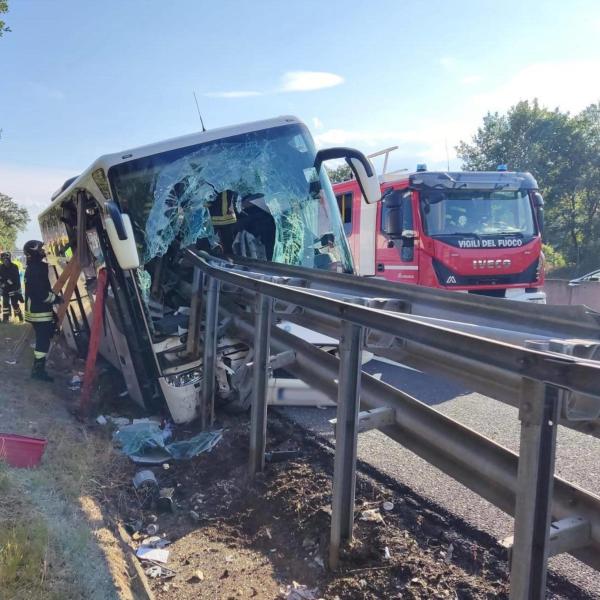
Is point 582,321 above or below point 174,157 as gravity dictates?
below

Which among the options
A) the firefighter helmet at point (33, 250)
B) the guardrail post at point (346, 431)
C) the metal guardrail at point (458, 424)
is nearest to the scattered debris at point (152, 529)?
the metal guardrail at point (458, 424)

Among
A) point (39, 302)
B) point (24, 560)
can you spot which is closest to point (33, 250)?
point (39, 302)

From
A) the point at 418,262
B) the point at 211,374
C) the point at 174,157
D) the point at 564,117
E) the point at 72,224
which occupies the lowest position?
the point at 211,374

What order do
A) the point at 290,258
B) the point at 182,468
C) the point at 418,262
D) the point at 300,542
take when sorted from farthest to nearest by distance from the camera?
the point at 418,262
the point at 290,258
the point at 182,468
the point at 300,542

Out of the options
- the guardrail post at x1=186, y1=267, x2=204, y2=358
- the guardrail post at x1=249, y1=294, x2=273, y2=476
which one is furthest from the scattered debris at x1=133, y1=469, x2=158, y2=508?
the guardrail post at x1=186, y1=267, x2=204, y2=358

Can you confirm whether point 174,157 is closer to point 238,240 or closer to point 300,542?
point 238,240

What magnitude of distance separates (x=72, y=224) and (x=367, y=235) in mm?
4596

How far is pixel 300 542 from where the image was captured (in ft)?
10.0

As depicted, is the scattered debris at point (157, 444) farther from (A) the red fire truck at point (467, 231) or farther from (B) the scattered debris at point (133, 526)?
(A) the red fire truck at point (467, 231)

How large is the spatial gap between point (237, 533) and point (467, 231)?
227 inches

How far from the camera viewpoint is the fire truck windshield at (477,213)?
25.4 ft

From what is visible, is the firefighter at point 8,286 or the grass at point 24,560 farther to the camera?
Result: the firefighter at point 8,286

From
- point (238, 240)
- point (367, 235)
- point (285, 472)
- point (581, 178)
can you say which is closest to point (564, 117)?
point (581, 178)

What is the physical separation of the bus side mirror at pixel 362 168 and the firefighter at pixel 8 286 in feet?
28.9
